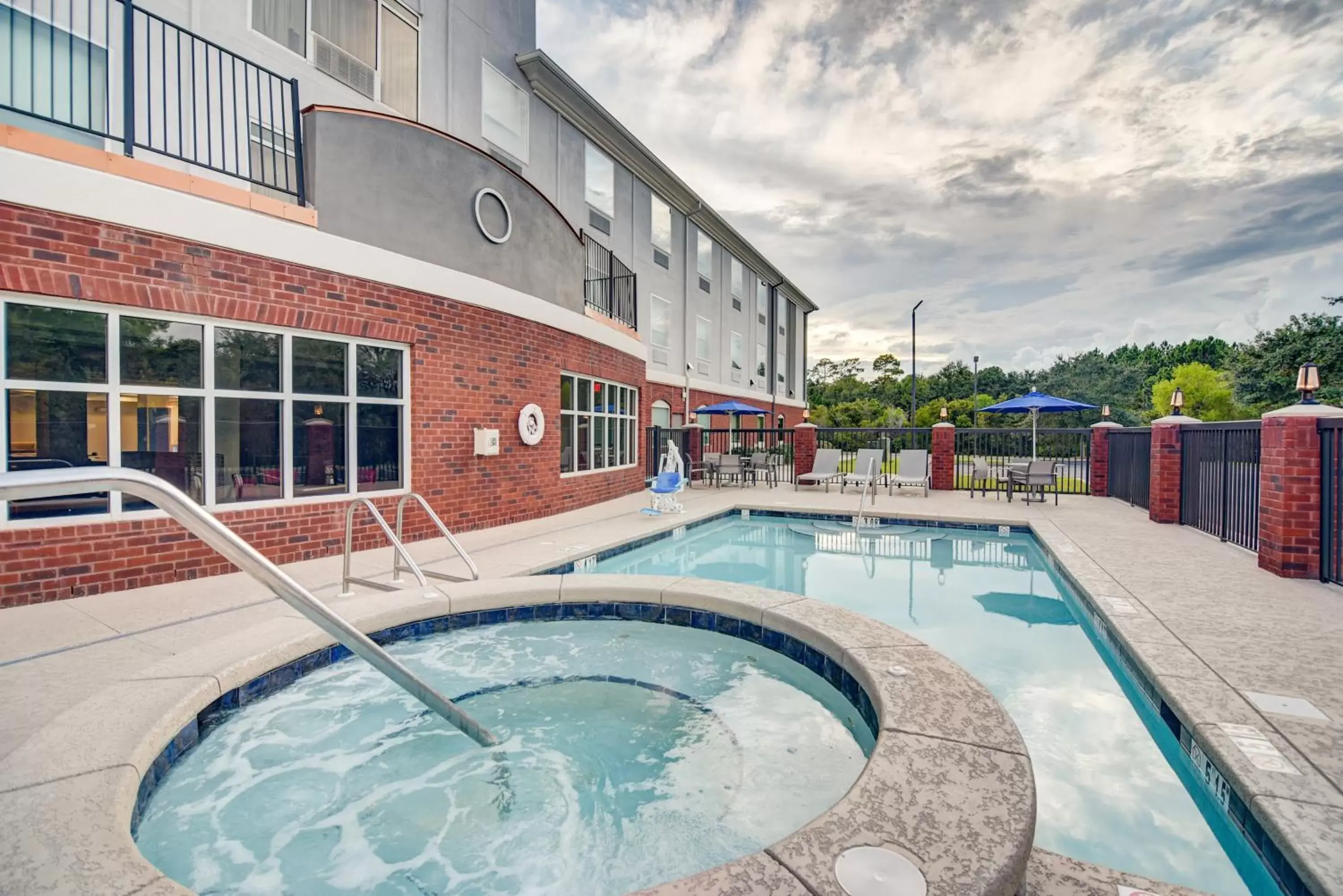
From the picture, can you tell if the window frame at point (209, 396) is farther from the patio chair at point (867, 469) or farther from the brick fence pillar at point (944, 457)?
the brick fence pillar at point (944, 457)

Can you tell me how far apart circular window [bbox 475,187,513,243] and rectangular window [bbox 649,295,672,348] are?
385 inches

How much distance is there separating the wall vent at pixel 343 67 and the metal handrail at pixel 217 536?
869 centimetres

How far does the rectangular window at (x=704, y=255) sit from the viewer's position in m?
20.5

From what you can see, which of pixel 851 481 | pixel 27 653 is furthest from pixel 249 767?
pixel 851 481

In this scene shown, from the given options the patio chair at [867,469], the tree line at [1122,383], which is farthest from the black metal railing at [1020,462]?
the tree line at [1122,383]

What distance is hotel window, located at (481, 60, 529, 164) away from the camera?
1137 cm

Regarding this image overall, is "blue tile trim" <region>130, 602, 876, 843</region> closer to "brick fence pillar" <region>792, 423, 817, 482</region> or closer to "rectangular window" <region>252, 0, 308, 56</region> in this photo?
"rectangular window" <region>252, 0, 308, 56</region>

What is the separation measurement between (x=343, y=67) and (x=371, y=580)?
313 inches

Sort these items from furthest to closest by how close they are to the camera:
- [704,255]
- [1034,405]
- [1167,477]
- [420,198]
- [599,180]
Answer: [704,255]
[599,180]
[1034,405]
[1167,477]
[420,198]

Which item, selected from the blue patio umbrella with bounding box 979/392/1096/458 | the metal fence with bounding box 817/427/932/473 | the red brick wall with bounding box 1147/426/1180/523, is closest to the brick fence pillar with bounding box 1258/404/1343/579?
the red brick wall with bounding box 1147/426/1180/523

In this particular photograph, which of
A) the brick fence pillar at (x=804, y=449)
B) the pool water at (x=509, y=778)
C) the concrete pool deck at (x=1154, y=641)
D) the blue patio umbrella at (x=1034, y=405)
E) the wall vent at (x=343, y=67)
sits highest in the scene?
the wall vent at (x=343, y=67)

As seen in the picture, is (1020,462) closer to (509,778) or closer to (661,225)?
(661,225)

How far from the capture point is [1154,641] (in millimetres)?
3555

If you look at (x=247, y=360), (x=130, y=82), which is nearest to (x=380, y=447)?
(x=247, y=360)
